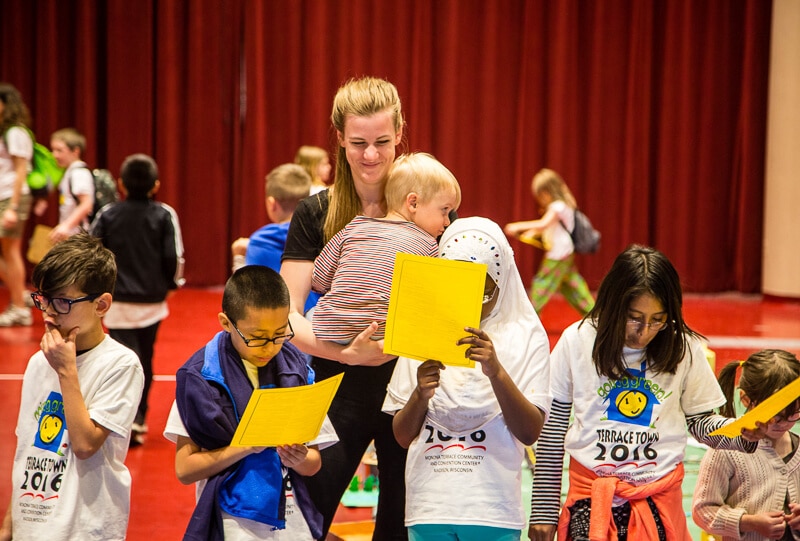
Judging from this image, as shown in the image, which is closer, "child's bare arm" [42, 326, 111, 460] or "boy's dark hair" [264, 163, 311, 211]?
"child's bare arm" [42, 326, 111, 460]

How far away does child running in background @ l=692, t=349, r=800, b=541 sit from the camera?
2729 millimetres

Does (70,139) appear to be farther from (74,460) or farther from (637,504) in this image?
(637,504)

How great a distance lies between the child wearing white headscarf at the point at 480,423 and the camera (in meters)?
2.38

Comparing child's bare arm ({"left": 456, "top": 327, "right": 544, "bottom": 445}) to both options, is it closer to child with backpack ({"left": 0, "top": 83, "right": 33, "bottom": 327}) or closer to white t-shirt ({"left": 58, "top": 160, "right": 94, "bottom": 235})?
white t-shirt ({"left": 58, "top": 160, "right": 94, "bottom": 235})

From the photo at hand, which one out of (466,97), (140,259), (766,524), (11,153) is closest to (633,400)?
(766,524)

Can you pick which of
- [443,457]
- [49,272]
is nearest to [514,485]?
[443,457]

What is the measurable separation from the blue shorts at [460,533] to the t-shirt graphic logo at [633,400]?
1.35ft

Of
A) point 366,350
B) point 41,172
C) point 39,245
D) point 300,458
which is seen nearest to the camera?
point 300,458

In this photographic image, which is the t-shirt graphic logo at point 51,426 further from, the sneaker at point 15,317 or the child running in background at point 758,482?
the sneaker at point 15,317

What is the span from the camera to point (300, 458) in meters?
2.25

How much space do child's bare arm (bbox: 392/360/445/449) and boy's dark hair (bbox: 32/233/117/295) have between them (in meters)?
0.82

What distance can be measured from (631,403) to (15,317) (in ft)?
21.7

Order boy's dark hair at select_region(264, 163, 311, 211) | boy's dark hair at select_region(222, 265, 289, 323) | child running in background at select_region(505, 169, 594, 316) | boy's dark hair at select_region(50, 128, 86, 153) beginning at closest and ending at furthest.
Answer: boy's dark hair at select_region(222, 265, 289, 323), boy's dark hair at select_region(264, 163, 311, 211), boy's dark hair at select_region(50, 128, 86, 153), child running in background at select_region(505, 169, 594, 316)

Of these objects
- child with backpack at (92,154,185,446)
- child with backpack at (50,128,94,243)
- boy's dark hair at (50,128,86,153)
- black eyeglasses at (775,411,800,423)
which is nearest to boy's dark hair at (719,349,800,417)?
black eyeglasses at (775,411,800,423)
